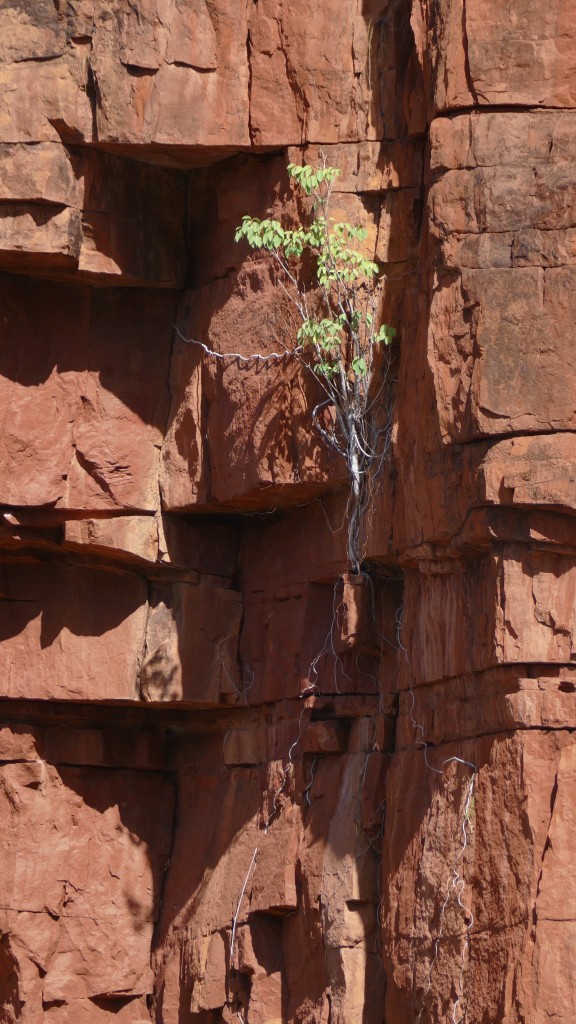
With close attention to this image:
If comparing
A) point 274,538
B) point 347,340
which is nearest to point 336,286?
point 347,340

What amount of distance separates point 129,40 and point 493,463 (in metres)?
4.00

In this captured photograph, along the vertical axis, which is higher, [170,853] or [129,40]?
[129,40]

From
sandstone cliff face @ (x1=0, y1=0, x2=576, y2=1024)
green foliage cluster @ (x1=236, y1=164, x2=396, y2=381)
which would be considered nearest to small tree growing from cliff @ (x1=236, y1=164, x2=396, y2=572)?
green foliage cluster @ (x1=236, y1=164, x2=396, y2=381)

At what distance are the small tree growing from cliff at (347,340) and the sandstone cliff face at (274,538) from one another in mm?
170

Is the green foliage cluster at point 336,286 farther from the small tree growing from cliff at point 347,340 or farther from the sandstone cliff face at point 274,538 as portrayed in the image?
the sandstone cliff face at point 274,538

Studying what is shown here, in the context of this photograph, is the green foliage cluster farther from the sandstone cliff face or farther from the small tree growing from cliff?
the sandstone cliff face

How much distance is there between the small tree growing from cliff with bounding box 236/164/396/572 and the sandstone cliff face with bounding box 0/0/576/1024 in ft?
0.56

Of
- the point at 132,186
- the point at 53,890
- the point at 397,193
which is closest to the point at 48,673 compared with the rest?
the point at 53,890

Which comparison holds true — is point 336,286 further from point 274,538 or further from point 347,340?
point 274,538

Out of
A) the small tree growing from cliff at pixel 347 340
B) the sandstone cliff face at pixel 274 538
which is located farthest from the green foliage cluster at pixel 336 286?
the sandstone cliff face at pixel 274 538

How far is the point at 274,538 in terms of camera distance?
11906mm

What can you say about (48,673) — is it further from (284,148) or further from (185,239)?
(284,148)

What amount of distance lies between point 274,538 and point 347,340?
1.97m

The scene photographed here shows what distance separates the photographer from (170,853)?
42.0 ft
